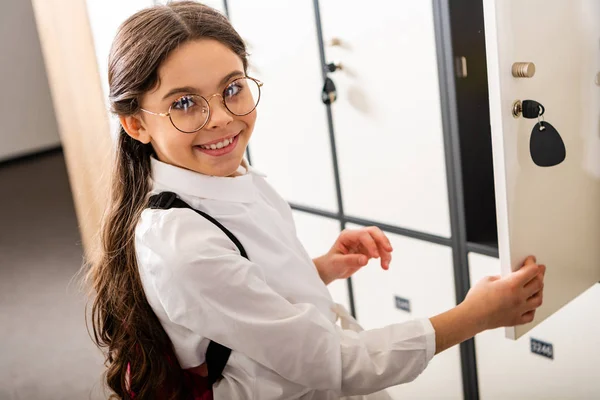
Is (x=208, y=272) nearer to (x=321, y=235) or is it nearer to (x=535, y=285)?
(x=535, y=285)

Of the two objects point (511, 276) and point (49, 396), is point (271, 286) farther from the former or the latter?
point (49, 396)

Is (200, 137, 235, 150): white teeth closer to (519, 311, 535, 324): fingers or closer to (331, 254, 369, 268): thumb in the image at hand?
(331, 254, 369, 268): thumb

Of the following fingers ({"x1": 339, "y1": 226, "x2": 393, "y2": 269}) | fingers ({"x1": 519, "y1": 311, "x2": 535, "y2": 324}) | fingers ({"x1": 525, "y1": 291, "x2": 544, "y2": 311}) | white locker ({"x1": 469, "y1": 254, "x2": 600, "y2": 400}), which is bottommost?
white locker ({"x1": 469, "y1": 254, "x2": 600, "y2": 400})

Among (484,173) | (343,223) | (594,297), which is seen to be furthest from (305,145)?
(594,297)

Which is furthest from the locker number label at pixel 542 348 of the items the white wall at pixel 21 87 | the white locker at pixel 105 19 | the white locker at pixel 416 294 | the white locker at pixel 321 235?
the white wall at pixel 21 87

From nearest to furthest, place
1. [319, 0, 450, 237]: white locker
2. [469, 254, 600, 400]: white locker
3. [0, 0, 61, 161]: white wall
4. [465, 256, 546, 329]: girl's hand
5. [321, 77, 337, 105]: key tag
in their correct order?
[465, 256, 546, 329]: girl's hand, [469, 254, 600, 400]: white locker, [319, 0, 450, 237]: white locker, [321, 77, 337, 105]: key tag, [0, 0, 61, 161]: white wall

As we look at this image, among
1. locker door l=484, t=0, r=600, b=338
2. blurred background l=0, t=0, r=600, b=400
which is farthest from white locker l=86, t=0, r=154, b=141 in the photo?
locker door l=484, t=0, r=600, b=338

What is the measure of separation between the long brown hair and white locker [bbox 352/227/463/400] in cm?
93

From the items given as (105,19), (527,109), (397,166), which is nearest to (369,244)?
(527,109)

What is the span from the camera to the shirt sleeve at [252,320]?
966 mm

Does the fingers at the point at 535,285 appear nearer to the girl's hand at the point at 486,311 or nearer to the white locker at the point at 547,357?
the girl's hand at the point at 486,311

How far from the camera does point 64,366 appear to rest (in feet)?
9.46

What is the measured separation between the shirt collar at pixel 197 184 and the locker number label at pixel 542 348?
94 cm

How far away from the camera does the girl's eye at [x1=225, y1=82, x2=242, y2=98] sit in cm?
106
